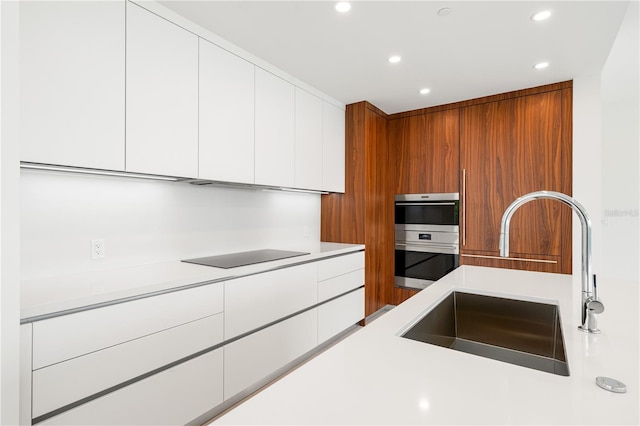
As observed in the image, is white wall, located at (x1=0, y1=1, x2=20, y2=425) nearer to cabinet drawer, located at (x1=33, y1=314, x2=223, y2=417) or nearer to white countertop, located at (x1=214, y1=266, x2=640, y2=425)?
cabinet drawer, located at (x1=33, y1=314, x2=223, y2=417)

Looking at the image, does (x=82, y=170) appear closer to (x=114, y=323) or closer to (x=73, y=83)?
(x=73, y=83)

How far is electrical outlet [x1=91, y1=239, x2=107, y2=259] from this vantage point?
180cm

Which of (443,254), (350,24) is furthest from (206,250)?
(443,254)

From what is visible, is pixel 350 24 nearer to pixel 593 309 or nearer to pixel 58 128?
pixel 58 128

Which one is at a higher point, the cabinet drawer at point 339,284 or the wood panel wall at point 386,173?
the wood panel wall at point 386,173

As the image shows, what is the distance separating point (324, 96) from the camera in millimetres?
3205

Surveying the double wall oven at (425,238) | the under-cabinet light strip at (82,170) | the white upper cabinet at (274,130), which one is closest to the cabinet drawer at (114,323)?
the under-cabinet light strip at (82,170)

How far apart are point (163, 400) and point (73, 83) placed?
1554 millimetres

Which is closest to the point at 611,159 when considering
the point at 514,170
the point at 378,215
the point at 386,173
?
the point at 514,170

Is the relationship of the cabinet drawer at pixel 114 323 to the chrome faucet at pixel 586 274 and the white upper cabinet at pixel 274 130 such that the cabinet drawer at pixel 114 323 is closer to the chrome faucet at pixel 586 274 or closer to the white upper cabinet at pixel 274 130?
the white upper cabinet at pixel 274 130

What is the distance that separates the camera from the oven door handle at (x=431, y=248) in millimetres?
3471

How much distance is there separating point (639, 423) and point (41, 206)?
7.31ft

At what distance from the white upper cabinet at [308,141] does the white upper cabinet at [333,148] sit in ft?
0.28

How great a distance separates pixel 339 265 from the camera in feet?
9.71
